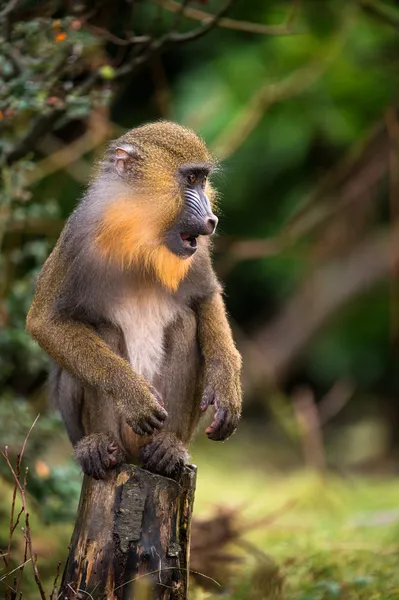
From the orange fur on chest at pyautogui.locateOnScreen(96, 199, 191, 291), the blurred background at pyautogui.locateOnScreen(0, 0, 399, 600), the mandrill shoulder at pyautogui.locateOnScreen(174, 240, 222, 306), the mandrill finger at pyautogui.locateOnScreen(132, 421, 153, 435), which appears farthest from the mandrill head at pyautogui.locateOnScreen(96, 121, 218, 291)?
the blurred background at pyautogui.locateOnScreen(0, 0, 399, 600)

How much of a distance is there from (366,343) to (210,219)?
7879 millimetres

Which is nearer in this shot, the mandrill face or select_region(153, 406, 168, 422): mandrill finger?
select_region(153, 406, 168, 422): mandrill finger

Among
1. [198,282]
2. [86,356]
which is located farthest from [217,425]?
[198,282]

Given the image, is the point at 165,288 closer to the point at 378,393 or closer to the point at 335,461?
the point at 335,461

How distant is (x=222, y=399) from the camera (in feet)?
14.8

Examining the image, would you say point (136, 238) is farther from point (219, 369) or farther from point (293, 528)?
point (293, 528)

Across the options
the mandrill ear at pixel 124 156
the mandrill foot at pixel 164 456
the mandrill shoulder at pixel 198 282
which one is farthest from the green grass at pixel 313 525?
the mandrill ear at pixel 124 156

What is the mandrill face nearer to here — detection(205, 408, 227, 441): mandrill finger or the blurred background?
detection(205, 408, 227, 441): mandrill finger

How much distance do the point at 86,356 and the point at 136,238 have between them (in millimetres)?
539

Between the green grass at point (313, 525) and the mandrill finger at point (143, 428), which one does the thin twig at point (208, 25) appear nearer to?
the mandrill finger at point (143, 428)

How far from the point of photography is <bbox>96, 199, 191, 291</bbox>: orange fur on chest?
453cm

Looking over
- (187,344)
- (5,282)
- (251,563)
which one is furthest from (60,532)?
(187,344)

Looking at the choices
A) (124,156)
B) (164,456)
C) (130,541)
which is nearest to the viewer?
(130,541)

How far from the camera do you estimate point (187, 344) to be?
4.82m
